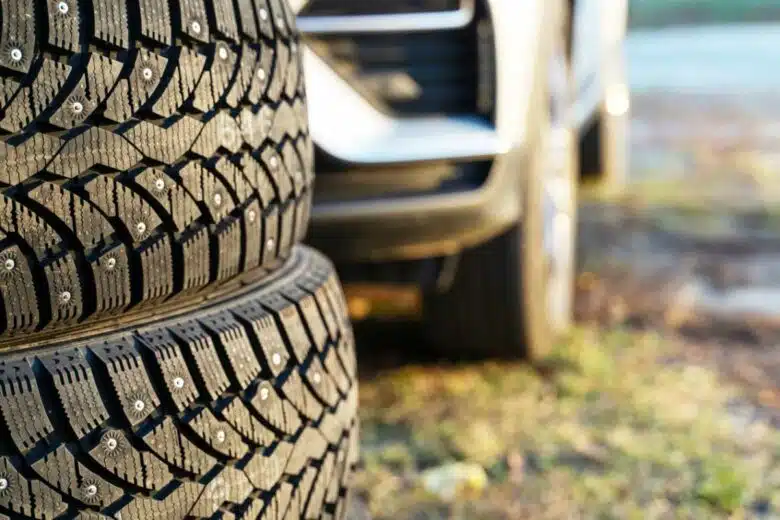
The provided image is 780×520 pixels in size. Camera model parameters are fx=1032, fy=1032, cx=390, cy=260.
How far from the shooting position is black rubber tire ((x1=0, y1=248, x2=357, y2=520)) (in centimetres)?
106

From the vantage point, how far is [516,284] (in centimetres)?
258

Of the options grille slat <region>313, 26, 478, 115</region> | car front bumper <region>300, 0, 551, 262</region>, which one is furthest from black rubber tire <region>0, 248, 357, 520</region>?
grille slat <region>313, 26, 478, 115</region>

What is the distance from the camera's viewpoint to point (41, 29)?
3.46 ft

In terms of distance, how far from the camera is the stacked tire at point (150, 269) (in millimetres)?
1055

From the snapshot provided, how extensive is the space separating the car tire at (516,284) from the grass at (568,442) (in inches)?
3.9

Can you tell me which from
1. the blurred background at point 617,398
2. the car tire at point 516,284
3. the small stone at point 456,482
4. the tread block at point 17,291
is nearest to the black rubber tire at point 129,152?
the tread block at point 17,291

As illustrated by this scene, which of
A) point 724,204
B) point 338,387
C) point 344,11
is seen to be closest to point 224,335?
point 338,387

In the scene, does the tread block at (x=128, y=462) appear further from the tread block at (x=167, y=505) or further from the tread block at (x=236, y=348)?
the tread block at (x=236, y=348)

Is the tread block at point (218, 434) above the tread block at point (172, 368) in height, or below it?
below

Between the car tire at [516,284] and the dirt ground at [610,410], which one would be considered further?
the car tire at [516,284]

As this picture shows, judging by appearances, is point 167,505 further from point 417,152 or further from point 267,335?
point 417,152

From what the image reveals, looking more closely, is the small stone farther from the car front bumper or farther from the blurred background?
the car front bumper

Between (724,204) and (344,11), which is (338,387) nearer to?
(344,11)

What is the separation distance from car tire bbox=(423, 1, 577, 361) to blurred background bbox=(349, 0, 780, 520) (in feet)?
0.33
